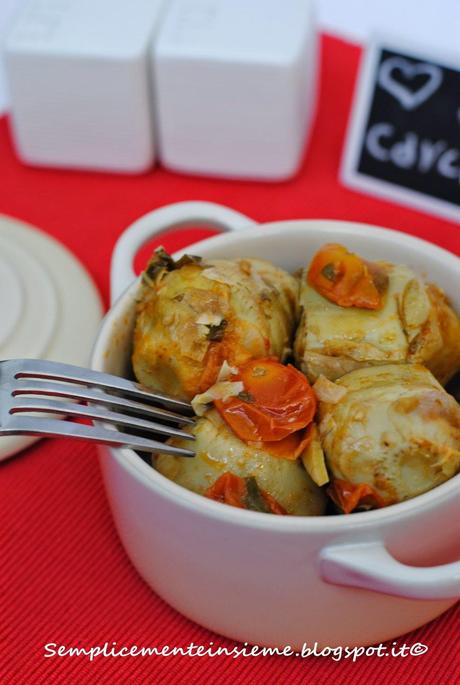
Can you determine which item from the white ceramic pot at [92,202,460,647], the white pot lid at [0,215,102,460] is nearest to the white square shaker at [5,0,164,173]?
the white pot lid at [0,215,102,460]

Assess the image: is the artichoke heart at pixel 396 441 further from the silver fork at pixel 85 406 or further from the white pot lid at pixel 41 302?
the white pot lid at pixel 41 302

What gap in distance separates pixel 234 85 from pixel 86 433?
2.32 feet

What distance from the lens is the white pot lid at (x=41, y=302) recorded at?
1.08 metres

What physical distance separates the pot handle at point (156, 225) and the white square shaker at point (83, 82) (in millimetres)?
384

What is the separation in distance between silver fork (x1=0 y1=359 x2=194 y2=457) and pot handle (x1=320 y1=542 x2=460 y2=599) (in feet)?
0.50

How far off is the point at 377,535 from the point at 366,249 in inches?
13.8

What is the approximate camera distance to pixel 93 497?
3.25ft

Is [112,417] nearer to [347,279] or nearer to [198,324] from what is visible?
[198,324]

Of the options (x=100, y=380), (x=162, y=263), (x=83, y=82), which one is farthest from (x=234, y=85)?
(x=100, y=380)

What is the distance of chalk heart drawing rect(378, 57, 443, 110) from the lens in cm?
124

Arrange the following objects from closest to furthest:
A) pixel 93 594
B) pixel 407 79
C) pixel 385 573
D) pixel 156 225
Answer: pixel 385 573 < pixel 93 594 < pixel 156 225 < pixel 407 79

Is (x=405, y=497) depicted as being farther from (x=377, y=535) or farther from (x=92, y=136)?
(x=92, y=136)

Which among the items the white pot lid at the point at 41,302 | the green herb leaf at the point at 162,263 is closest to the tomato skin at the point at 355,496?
the green herb leaf at the point at 162,263

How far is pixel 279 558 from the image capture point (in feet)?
2.31
